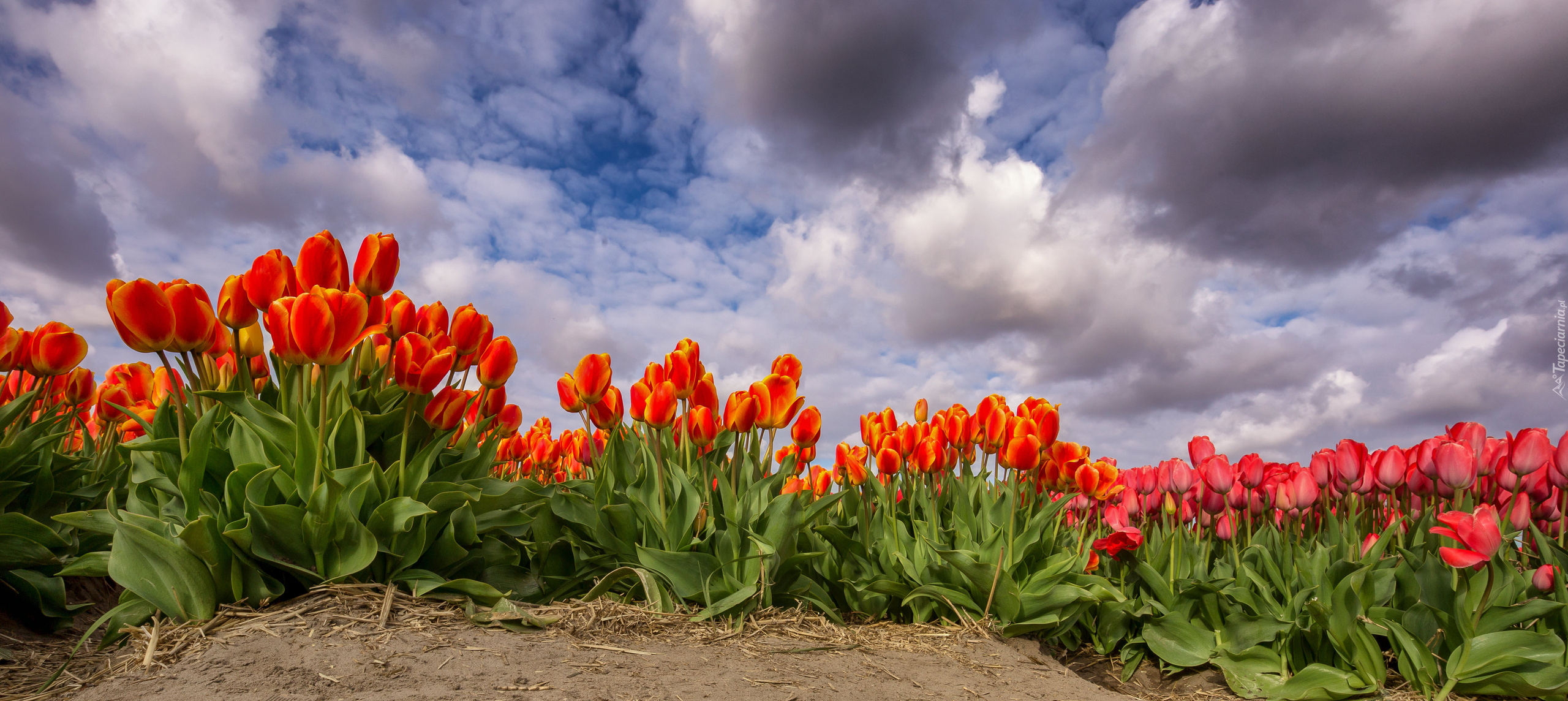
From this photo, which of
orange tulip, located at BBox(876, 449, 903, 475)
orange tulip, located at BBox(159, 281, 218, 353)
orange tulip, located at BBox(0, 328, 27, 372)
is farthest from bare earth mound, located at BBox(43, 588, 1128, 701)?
orange tulip, located at BBox(0, 328, 27, 372)

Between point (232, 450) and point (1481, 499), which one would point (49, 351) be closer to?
point (232, 450)

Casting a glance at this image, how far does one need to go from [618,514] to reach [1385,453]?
435 centimetres

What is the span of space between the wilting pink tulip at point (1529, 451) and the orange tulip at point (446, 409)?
17.7ft

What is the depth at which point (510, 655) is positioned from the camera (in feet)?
8.32

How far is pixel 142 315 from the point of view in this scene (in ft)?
8.20

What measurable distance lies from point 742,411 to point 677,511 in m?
0.53

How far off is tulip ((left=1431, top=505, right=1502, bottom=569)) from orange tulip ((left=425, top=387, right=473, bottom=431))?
3969mm

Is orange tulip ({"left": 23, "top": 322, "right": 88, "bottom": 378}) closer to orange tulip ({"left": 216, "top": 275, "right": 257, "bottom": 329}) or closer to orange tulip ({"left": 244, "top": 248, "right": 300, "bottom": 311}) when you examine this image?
orange tulip ({"left": 216, "top": 275, "right": 257, "bottom": 329})

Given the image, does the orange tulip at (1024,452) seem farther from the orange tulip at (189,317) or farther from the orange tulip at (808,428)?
the orange tulip at (189,317)

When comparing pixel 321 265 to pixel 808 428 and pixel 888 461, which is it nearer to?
pixel 808 428

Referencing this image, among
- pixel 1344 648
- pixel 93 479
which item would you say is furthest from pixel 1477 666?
pixel 93 479

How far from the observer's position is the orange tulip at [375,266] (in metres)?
2.98

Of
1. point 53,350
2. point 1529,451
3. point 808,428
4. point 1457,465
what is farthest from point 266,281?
point 1529,451

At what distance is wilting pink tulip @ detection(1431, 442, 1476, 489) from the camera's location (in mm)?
3951
